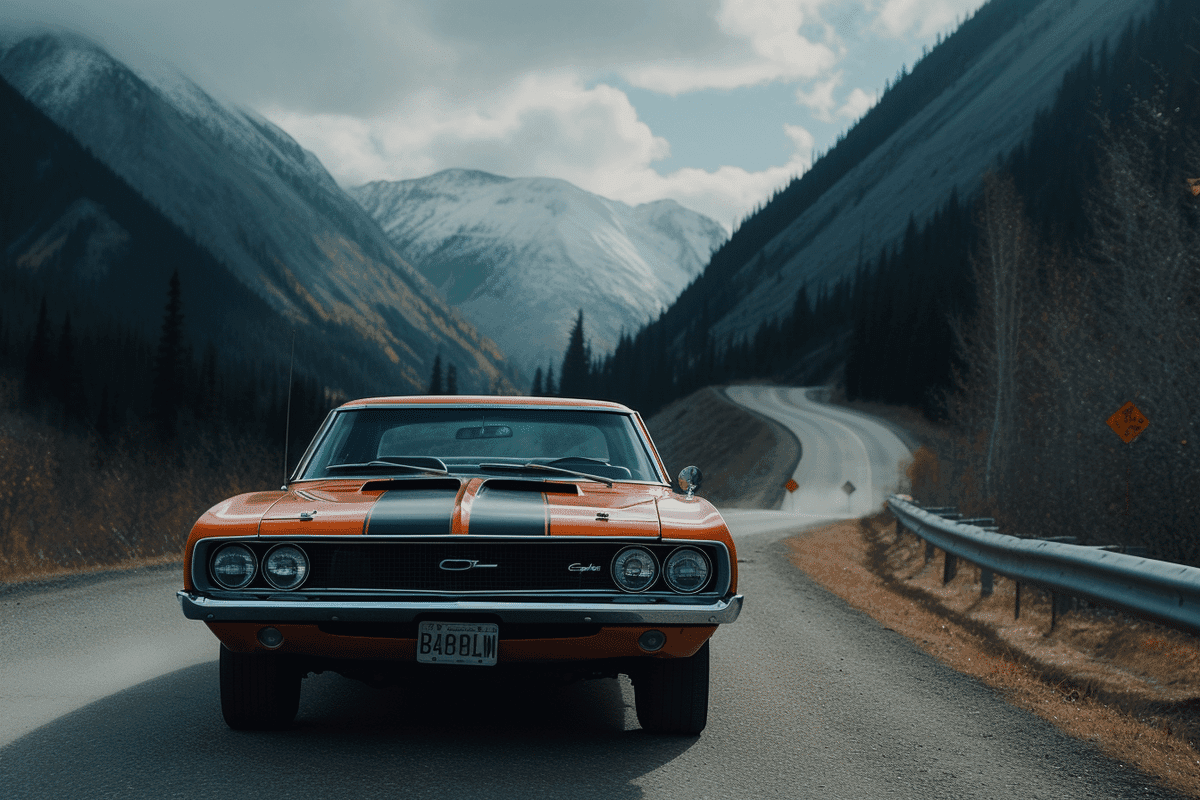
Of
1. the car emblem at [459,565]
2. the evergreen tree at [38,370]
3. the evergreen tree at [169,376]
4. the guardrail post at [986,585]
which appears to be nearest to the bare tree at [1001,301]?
the guardrail post at [986,585]

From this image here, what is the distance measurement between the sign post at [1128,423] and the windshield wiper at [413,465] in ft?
28.4

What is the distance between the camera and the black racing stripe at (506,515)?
4094 mm

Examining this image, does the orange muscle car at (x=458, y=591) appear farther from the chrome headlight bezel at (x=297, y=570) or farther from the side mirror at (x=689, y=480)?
the side mirror at (x=689, y=480)

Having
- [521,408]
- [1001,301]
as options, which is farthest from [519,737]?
[1001,301]

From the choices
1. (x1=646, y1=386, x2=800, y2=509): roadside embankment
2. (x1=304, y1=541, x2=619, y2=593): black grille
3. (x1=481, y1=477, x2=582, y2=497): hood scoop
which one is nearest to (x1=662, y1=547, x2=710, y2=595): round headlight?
(x1=304, y1=541, x2=619, y2=593): black grille

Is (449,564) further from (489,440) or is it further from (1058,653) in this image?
(1058,653)

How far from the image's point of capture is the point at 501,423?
564 cm

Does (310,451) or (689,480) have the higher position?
(310,451)

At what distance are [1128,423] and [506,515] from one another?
940 cm

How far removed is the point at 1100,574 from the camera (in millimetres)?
5934

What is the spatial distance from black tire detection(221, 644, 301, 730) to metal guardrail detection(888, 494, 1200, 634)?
4.20 m

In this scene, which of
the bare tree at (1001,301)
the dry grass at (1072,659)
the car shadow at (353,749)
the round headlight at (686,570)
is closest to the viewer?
the car shadow at (353,749)

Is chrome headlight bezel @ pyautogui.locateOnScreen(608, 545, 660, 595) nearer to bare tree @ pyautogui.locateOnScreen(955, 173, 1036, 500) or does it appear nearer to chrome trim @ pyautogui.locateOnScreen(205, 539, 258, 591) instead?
chrome trim @ pyautogui.locateOnScreen(205, 539, 258, 591)

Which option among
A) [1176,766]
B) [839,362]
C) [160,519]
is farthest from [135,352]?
[1176,766]
